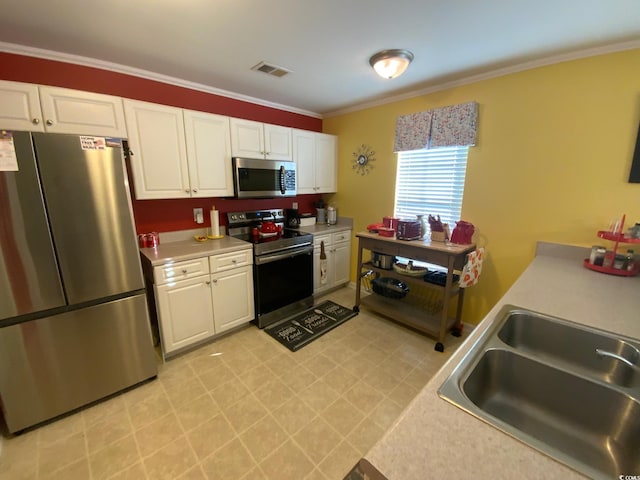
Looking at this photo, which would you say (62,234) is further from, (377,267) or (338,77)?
(377,267)

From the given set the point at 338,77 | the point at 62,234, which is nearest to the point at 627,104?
the point at 338,77

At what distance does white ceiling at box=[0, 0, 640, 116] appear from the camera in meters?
1.44

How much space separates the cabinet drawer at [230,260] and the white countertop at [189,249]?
40mm

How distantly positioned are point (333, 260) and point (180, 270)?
184cm

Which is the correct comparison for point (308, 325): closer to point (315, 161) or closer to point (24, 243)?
point (315, 161)

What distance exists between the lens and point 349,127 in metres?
3.45

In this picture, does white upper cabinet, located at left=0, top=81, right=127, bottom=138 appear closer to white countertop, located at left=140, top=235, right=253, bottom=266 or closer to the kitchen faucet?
white countertop, located at left=140, top=235, right=253, bottom=266

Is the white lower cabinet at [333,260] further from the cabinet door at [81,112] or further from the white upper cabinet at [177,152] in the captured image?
the cabinet door at [81,112]

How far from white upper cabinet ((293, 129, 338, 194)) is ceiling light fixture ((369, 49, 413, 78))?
4.34 ft

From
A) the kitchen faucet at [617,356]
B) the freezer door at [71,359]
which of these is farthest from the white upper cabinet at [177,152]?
the kitchen faucet at [617,356]

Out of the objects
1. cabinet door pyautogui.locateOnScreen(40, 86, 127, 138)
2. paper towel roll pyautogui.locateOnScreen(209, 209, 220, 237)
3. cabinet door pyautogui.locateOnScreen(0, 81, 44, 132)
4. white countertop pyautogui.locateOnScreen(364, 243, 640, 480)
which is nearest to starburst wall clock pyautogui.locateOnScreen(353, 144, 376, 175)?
paper towel roll pyautogui.locateOnScreen(209, 209, 220, 237)

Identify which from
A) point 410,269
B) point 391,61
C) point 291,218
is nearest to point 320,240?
point 291,218

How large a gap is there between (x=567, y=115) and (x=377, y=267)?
76.6 inches

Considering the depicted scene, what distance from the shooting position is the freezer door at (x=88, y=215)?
4.99 ft
